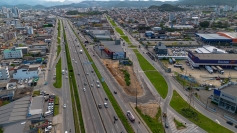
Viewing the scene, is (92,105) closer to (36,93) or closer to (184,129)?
(36,93)

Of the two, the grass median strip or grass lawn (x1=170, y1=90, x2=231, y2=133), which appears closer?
the grass median strip

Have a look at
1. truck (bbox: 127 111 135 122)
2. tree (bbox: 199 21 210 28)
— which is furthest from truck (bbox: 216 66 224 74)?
tree (bbox: 199 21 210 28)

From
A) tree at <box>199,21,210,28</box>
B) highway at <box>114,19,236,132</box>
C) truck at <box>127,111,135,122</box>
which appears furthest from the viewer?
tree at <box>199,21,210,28</box>

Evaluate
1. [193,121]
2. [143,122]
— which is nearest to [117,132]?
[143,122]

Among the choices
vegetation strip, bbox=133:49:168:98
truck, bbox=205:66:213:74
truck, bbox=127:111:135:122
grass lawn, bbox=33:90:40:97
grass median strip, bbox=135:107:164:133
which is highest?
truck, bbox=205:66:213:74

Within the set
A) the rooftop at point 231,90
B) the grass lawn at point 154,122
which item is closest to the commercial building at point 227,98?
the rooftop at point 231,90

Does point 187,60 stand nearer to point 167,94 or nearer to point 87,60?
point 167,94

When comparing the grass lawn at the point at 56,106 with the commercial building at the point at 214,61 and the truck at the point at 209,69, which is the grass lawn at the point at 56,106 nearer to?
the commercial building at the point at 214,61

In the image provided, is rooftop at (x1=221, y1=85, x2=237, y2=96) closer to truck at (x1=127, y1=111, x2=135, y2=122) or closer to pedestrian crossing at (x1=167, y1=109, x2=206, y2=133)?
pedestrian crossing at (x1=167, y1=109, x2=206, y2=133)
